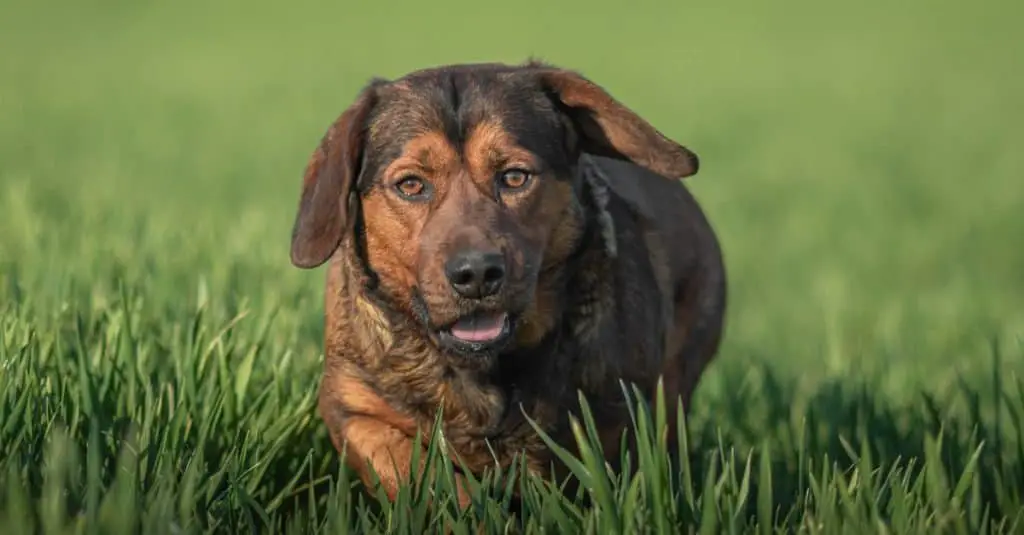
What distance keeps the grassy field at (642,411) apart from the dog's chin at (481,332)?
0.40 meters

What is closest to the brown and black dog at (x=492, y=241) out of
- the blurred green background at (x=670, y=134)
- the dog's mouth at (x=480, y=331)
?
the dog's mouth at (x=480, y=331)

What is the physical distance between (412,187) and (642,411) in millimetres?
1193

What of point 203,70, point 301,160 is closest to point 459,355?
point 301,160

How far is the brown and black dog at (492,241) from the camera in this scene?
4316mm

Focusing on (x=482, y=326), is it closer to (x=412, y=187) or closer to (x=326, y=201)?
(x=412, y=187)

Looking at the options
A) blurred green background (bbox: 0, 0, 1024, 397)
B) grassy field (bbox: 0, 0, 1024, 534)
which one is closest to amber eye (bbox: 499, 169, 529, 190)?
grassy field (bbox: 0, 0, 1024, 534)

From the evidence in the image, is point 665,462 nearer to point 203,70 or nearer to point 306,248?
point 306,248

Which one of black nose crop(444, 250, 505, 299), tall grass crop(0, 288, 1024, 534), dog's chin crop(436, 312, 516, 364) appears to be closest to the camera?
tall grass crop(0, 288, 1024, 534)

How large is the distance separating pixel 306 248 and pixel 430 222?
375 millimetres

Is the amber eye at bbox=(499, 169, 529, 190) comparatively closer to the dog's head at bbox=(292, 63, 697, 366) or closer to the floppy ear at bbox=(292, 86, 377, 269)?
the dog's head at bbox=(292, 63, 697, 366)

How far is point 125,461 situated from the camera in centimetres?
382

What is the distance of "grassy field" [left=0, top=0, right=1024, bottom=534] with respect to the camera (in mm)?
A: 3643

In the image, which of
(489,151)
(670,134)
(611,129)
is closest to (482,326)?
(489,151)

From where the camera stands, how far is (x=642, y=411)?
3547 mm
